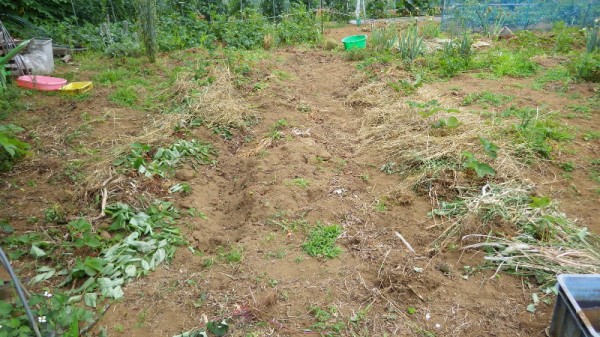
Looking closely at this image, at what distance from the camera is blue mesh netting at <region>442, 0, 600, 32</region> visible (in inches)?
362

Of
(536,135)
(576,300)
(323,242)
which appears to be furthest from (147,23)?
(576,300)

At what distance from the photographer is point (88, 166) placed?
3.85 m

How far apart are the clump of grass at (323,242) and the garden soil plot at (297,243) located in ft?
0.16

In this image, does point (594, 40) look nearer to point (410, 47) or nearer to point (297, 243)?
point (410, 47)

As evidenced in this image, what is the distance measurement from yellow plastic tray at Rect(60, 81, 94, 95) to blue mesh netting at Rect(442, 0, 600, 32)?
7257mm

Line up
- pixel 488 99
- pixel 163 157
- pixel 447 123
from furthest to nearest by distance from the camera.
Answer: pixel 488 99 → pixel 447 123 → pixel 163 157

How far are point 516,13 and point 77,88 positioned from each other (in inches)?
370

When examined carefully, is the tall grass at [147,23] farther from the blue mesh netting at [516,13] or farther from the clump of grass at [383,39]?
the blue mesh netting at [516,13]

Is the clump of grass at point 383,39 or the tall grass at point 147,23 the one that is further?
the clump of grass at point 383,39

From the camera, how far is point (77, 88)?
562cm

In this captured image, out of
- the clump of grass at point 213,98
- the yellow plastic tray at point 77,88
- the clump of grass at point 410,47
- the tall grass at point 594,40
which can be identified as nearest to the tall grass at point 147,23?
the clump of grass at point 213,98

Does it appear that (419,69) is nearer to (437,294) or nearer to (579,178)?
(579,178)

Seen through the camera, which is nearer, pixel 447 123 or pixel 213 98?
pixel 447 123

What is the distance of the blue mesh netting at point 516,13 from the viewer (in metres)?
9.20
